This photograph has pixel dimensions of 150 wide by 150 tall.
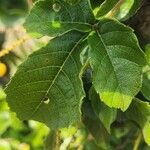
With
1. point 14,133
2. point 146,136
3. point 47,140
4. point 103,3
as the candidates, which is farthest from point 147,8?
point 14,133

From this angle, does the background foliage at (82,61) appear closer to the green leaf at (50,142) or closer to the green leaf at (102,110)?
the green leaf at (102,110)

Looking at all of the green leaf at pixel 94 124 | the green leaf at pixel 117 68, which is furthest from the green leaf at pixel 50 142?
the green leaf at pixel 117 68

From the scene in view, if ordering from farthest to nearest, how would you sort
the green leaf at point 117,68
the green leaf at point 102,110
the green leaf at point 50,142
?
the green leaf at point 50,142
the green leaf at point 102,110
the green leaf at point 117,68

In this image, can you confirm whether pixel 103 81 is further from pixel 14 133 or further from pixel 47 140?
pixel 14 133

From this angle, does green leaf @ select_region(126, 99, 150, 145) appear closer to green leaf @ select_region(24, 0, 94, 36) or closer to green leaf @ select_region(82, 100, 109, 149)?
green leaf @ select_region(82, 100, 109, 149)

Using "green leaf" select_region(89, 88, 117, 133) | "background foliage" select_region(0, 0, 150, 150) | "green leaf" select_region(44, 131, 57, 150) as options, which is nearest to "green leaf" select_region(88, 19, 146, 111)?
"background foliage" select_region(0, 0, 150, 150)
